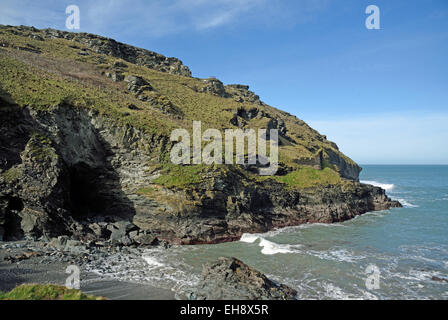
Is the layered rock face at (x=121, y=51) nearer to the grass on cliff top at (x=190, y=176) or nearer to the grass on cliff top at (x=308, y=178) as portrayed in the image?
the grass on cliff top at (x=190, y=176)

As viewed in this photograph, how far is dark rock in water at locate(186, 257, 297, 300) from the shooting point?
14489 mm

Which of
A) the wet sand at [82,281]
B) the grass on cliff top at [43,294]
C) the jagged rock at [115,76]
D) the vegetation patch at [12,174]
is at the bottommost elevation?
the wet sand at [82,281]

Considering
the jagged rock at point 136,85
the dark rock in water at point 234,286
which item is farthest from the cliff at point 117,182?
the dark rock in water at point 234,286

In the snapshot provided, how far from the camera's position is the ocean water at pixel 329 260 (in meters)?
18.2

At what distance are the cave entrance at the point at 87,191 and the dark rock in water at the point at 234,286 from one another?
21862mm

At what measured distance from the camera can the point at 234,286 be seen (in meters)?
15.0

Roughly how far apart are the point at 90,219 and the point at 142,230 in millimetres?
6770

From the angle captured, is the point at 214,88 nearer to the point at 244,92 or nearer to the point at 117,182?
the point at 244,92

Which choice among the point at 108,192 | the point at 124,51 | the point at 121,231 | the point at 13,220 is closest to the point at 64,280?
the point at 121,231

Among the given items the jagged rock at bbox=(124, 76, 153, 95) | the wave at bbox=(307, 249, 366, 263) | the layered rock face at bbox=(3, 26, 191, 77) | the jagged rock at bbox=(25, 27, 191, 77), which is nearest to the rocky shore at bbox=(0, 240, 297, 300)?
the wave at bbox=(307, 249, 366, 263)

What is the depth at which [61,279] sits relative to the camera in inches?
683

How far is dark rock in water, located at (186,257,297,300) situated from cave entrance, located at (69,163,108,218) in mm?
21862
